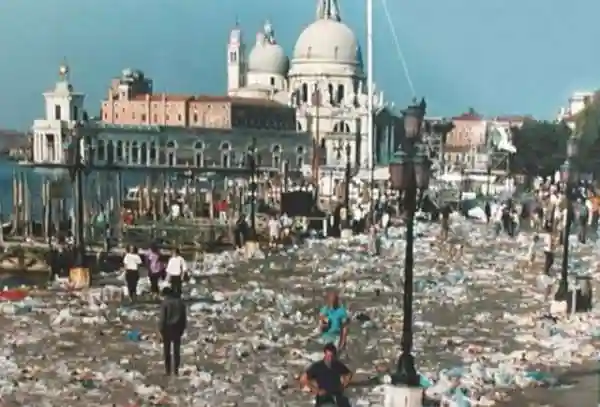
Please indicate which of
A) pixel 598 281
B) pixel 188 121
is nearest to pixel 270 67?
pixel 188 121

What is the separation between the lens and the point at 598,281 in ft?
74.6

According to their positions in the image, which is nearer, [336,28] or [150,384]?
[150,384]

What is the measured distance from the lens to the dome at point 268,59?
161m

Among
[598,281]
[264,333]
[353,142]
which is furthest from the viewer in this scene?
[353,142]

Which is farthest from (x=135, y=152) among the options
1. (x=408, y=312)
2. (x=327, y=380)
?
(x=327, y=380)

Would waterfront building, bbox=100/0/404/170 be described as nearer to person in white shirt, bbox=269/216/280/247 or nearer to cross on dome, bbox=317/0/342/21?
cross on dome, bbox=317/0/342/21

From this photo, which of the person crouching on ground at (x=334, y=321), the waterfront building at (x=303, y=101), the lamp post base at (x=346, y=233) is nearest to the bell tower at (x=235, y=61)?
the waterfront building at (x=303, y=101)

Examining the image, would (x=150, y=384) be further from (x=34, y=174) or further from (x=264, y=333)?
(x=34, y=174)

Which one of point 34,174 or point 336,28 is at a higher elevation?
point 336,28

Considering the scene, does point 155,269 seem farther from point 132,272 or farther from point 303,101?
point 303,101

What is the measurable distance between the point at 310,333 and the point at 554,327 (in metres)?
3.37

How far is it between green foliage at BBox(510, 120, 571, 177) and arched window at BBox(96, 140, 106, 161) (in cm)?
6924

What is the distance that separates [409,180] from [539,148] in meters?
82.4

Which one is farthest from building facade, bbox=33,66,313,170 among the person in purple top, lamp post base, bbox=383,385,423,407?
lamp post base, bbox=383,385,423,407
